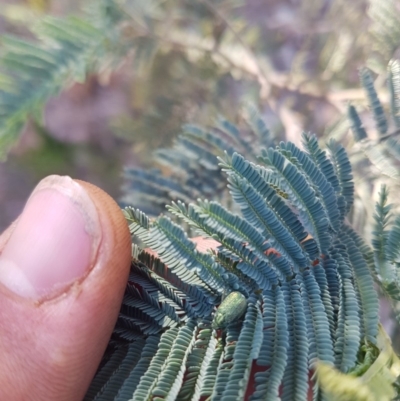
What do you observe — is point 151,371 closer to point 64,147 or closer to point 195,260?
point 195,260

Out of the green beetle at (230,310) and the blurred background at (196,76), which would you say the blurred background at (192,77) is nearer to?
the blurred background at (196,76)

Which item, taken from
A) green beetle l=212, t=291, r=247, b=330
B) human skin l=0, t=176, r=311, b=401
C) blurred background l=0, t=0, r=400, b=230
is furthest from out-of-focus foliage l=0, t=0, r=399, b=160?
green beetle l=212, t=291, r=247, b=330

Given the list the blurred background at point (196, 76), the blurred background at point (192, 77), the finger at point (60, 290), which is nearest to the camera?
the finger at point (60, 290)

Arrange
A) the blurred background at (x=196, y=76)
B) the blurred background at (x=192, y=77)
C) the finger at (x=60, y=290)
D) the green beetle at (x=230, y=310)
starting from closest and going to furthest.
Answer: the green beetle at (x=230, y=310) → the finger at (x=60, y=290) → the blurred background at (x=192, y=77) → the blurred background at (x=196, y=76)

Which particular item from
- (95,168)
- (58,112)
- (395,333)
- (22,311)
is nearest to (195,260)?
(22,311)

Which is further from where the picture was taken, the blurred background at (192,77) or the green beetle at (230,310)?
the blurred background at (192,77)

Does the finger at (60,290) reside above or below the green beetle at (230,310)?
below

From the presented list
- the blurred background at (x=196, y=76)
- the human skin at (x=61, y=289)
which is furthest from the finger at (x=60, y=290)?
the blurred background at (x=196, y=76)
